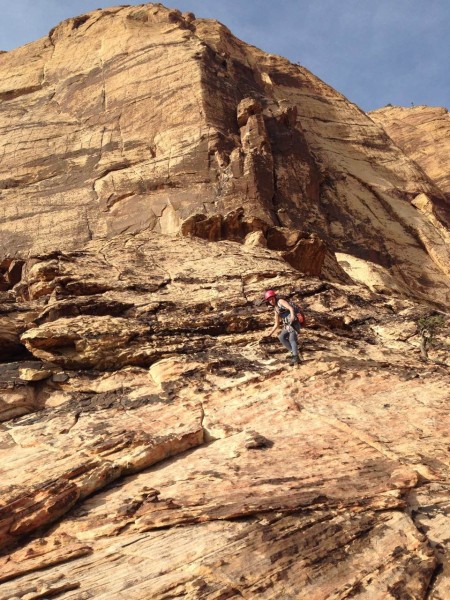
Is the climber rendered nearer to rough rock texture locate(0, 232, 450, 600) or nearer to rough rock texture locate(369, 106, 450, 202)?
rough rock texture locate(0, 232, 450, 600)

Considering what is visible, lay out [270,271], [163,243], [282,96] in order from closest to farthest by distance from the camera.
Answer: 1. [270,271]
2. [163,243]
3. [282,96]

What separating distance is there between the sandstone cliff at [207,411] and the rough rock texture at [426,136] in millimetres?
28865

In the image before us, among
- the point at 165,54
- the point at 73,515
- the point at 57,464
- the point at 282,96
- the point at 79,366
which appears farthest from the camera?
the point at 282,96

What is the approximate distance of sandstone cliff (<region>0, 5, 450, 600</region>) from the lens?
24.9ft

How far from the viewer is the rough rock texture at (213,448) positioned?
748 centimetres

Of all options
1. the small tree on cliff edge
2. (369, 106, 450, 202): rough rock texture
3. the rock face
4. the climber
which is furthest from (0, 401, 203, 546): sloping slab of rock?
(369, 106, 450, 202): rough rock texture

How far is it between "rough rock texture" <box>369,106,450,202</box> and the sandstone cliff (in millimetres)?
28865

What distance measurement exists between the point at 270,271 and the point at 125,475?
10.3 meters

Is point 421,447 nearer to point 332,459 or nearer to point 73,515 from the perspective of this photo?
point 332,459

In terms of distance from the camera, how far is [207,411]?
1166cm

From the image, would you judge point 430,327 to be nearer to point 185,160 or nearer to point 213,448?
point 213,448

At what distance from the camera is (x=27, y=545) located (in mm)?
8039

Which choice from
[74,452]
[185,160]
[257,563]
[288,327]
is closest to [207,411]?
[74,452]

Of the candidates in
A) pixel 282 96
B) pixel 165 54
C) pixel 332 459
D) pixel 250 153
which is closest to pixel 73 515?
pixel 332 459
